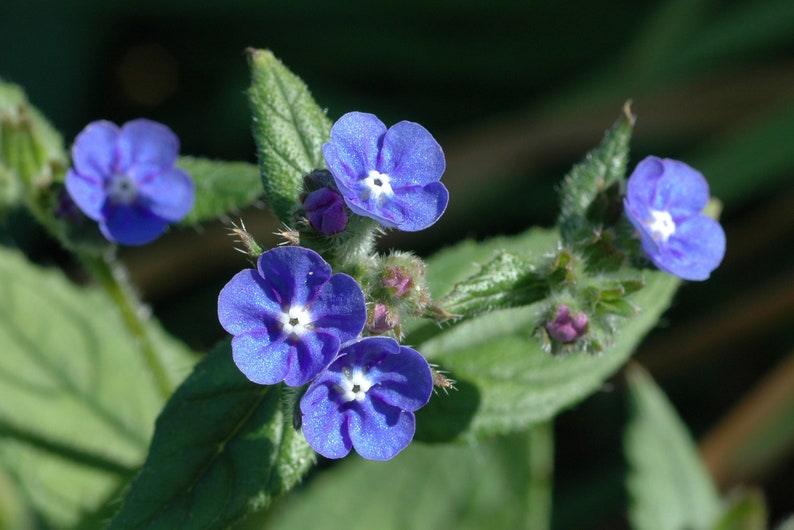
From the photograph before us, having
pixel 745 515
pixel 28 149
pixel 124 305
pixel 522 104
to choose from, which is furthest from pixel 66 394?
pixel 522 104

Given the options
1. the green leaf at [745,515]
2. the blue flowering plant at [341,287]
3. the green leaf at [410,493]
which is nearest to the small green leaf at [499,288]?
the blue flowering plant at [341,287]

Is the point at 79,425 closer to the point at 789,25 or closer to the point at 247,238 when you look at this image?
the point at 247,238

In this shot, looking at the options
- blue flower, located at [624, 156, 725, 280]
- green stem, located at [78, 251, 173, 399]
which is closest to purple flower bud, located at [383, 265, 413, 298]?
blue flower, located at [624, 156, 725, 280]

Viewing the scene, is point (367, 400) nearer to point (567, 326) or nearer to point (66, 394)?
point (567, 326)

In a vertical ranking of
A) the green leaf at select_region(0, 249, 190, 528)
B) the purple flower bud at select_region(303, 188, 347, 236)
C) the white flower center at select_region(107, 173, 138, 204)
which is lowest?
the green leaf at select_region(0, 249, 190, 528)

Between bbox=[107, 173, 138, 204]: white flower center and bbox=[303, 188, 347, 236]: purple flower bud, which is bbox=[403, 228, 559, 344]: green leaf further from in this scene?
bbox=[107, 173, 138, 204]: white flower center

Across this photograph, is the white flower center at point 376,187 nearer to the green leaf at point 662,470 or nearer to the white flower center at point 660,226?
the white flower center at point 660,226
